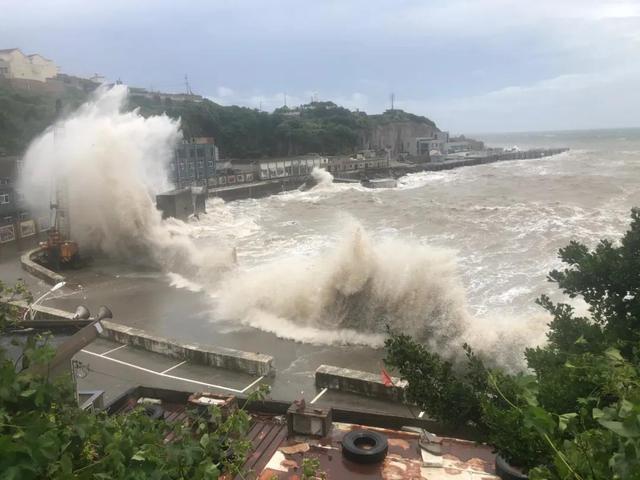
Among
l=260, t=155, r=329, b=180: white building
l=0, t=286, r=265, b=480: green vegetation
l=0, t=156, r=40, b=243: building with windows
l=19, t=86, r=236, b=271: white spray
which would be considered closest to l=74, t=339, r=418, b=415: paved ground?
l=0, t=286, r=265, b=480: green vegetation

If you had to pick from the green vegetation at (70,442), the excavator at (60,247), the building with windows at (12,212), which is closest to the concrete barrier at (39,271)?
the excavator at (60,247)

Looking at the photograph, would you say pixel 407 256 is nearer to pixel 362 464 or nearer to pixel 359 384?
pixel 359 384

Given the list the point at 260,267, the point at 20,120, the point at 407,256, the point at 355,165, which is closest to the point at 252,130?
the point at 355,165

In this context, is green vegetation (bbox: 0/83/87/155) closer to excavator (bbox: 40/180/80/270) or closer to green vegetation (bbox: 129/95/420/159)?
excavator (bbox: 40/180/80/270)

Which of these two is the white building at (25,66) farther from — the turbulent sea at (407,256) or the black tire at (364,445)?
the black tire at (364,445)

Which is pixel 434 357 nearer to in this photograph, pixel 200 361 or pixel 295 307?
pixel 200 361
